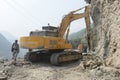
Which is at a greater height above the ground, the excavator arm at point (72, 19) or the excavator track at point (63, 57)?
the excavator arm at point (72, 19)

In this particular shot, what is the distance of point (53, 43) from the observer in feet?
50.3

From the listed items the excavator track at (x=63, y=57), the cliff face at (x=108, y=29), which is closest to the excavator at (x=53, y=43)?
the excavator track at (x=63, y=57)

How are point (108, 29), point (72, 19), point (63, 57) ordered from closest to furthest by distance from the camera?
point (108, 29) → point (63, 57) → point (72, 19)

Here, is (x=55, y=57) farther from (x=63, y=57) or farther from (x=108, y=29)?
(x=108, y=29)

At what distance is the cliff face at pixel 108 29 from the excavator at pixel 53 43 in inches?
105

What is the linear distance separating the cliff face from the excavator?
2659 millimetres

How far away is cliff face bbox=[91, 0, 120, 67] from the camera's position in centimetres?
1127

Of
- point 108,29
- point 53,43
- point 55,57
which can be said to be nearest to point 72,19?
point 53,43

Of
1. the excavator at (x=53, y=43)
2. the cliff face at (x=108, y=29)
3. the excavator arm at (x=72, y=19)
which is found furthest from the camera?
the excavator arm at (x=72, y=19)

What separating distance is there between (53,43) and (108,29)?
162 inches

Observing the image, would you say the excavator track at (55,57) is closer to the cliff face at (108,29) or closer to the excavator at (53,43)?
the excavator at (53,43)

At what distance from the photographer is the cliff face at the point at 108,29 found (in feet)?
37.0

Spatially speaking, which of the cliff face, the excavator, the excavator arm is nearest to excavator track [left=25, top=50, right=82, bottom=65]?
the excavator

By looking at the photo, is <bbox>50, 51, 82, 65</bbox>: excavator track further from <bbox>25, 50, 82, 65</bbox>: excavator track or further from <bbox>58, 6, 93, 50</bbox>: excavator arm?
<bbox>58, 6, 93, 50</bbox>: excavator arm
